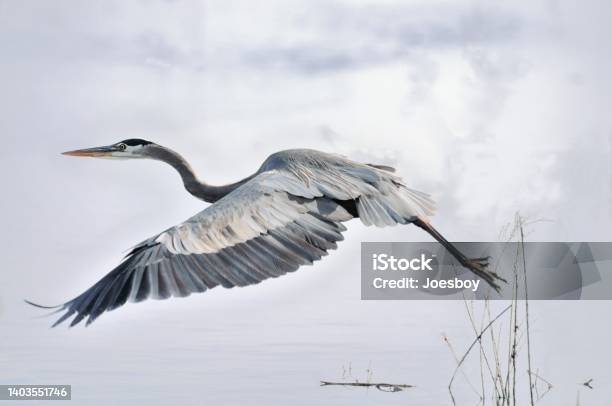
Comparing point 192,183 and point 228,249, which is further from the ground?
point 192,183

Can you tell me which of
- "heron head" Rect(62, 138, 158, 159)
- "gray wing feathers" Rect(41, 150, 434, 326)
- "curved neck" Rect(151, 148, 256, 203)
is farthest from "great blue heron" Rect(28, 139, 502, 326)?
"heron head" Rect(62, 138, 158, 159)

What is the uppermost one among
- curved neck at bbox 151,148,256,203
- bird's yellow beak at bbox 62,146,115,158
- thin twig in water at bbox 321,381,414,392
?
bird's yellow beak at bbox 62,146,115,158

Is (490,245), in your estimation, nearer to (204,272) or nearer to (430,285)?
(430,285)

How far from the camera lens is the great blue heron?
4.37 meters

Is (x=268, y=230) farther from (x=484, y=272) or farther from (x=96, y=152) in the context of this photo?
(x=96, y=152)

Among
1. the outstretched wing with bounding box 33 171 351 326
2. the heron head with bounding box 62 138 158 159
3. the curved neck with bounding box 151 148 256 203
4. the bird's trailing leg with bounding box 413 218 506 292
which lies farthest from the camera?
the heron head with bounding box 62 138 158 159

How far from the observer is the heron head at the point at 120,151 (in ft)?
22.0

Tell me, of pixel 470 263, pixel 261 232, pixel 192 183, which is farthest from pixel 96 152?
pixel 470 263

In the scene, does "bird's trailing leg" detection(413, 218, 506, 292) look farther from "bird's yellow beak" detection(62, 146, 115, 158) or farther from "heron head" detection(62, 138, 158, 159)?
"bird's yellow beak" detection(62, 146, 115, 158)

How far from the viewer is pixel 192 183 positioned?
6.45m

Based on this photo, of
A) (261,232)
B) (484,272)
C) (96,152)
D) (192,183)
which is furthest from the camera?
(96,152)

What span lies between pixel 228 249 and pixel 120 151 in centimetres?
239

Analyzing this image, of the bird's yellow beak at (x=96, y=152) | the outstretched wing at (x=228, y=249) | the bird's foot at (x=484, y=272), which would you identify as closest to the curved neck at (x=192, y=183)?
the bird's yellow beak at (x=96, y=152)

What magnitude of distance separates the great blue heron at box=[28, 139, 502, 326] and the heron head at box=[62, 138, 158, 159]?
1119 mm
